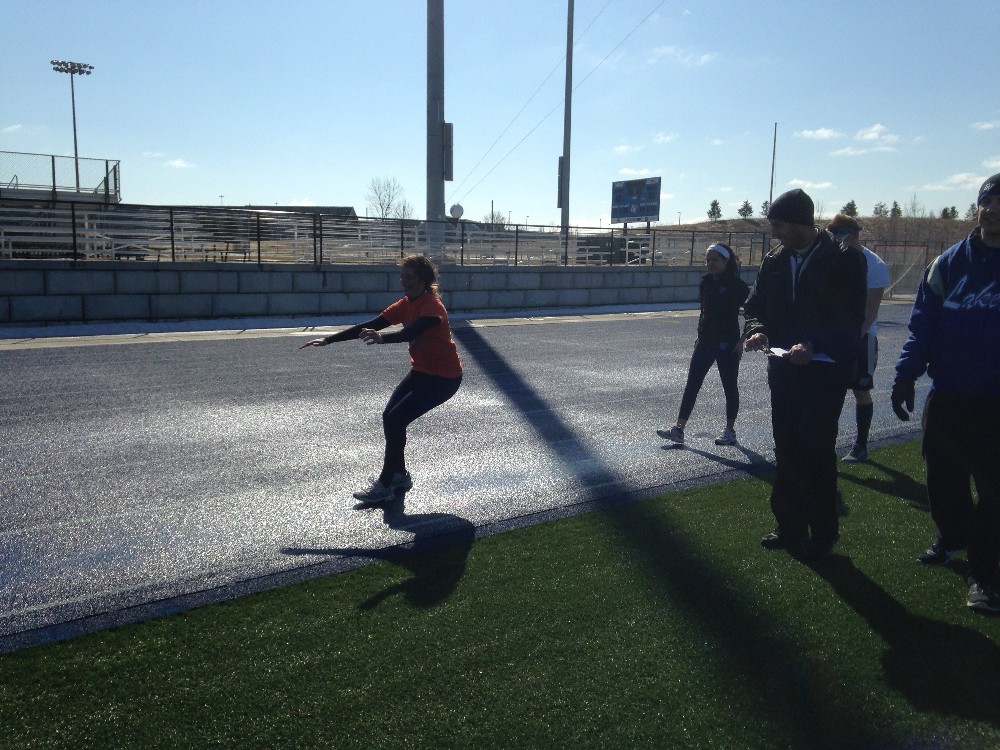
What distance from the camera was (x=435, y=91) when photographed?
21219 millimetres

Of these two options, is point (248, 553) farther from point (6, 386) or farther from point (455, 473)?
point (6, 386)

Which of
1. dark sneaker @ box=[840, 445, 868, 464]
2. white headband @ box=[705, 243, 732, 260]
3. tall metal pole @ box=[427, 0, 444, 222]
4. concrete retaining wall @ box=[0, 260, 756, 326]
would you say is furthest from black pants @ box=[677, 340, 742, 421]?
tall metal pole @ box=[427, 0, 444, 222]

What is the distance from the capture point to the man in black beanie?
402 centimetres

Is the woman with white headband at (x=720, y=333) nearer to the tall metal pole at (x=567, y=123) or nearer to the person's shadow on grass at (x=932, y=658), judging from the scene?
the person's shadow on grass at (x=932, y=658)

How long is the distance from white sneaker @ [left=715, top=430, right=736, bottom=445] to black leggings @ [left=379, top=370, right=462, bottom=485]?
278 centimetres

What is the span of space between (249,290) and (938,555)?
1598cm

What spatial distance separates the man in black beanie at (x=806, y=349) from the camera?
402cm

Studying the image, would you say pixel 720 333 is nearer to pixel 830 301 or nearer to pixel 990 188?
pixel 830 301

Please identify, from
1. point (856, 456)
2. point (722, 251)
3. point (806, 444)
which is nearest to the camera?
point (806, 444)

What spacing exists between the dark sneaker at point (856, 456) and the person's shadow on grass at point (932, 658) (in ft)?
8.56

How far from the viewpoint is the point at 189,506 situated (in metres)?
5.22

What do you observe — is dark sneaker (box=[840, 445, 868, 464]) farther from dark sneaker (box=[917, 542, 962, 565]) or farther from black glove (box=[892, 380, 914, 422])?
black glove (box=[892, 380, 914, 422])

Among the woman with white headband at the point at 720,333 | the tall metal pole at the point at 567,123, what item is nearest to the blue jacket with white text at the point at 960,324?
the woman with white headband at the point at 720,333

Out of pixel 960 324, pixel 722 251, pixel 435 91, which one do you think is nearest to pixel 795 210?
pixel 960 324
